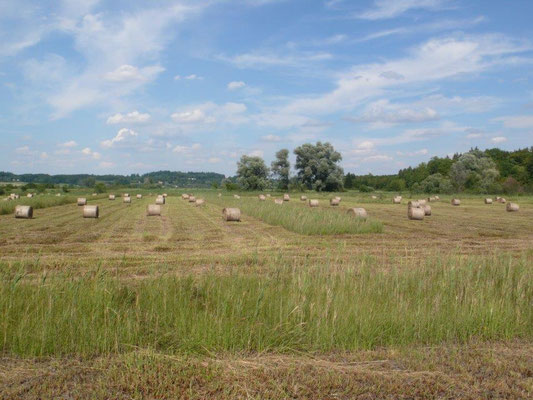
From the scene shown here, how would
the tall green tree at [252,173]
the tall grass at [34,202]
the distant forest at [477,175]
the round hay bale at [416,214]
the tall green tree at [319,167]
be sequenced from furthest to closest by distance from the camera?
the tall green tree at [252,173] < the tall green tree at [319,167] < the distant forest at [477,175] < the tall grass at [34,202] < the round hay bale at [416,214]

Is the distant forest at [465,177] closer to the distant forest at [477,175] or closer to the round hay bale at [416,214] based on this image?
the distant forest at [477,175]

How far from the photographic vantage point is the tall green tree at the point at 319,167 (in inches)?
3686

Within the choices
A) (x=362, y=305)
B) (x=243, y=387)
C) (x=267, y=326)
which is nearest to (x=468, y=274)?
(x=362, y=305)

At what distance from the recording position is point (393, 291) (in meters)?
7.38

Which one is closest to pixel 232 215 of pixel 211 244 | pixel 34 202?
pixel 211 244

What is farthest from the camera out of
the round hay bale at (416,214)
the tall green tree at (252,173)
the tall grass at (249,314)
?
the tall green tree at (252,173)

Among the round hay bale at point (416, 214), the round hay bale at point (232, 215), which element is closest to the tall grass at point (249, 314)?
the round hay bale at point (232, 215)

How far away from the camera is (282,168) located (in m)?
102

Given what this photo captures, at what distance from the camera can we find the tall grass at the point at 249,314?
18.3 ft

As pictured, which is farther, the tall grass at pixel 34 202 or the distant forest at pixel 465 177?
the distant forest at pixel 465 177

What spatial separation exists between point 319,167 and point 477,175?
29.8 metres

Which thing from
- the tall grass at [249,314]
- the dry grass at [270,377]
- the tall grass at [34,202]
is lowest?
the dry grass at [270,377]

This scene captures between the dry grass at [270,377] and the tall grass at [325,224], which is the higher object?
the tall grass at [325,224]

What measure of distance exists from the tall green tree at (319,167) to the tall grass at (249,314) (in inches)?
3401
